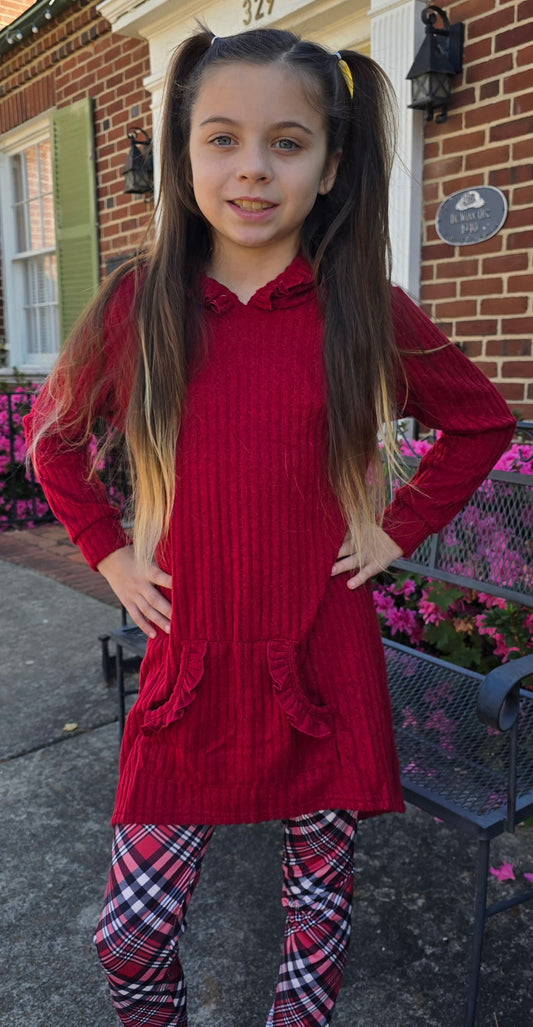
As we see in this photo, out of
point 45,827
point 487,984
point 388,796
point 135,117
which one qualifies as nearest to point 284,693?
point 388,796

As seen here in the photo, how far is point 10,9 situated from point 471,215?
7.82 metres

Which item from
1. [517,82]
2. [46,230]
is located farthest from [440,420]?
[46,230]

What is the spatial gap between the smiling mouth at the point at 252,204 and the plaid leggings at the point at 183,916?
0.99 metres

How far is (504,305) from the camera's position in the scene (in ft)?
11.1

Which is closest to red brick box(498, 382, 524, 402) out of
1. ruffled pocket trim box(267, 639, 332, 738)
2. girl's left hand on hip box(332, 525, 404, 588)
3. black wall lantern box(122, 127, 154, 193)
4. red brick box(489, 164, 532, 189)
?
red brick box(489, 164, 532, 189)

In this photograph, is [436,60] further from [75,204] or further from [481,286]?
[75,204]

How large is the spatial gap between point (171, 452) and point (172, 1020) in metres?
0.92

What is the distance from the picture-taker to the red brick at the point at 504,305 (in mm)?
3314

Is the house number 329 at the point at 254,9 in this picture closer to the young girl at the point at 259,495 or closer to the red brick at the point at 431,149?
the red brick at the point at 431,149

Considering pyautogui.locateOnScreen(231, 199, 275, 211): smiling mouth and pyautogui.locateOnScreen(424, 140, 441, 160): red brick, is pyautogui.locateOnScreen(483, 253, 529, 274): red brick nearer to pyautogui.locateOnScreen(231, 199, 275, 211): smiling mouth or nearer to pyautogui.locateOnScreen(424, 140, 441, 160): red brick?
pyautogui.locateOnScreen(424, 140, 441, 160): red brick

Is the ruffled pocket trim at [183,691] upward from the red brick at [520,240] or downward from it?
downward

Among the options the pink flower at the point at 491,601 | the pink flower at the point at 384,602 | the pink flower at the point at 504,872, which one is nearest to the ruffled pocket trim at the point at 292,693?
the pink flower at the point at 504,872

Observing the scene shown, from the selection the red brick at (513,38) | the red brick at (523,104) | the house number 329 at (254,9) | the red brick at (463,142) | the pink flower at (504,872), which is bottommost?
the pink flower at (504,872)

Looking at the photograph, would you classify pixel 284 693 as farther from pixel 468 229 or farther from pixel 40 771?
pixel 468 229
